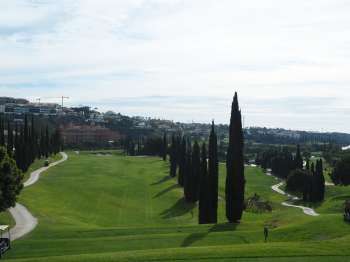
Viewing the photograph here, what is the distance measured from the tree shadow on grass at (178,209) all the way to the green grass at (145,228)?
0.40 feet

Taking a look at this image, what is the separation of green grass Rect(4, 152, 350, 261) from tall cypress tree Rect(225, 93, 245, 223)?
1.41m

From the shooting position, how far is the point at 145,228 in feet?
132

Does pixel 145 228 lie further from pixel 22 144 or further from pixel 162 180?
pixel 162 180

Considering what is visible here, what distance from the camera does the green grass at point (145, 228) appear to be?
Result: 87.9 feet

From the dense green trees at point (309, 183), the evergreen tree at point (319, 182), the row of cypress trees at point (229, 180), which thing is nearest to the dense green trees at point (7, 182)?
the row of cypress trees at point (229, 180)

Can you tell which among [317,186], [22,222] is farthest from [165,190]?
[22,222]

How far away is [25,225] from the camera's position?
4297cm

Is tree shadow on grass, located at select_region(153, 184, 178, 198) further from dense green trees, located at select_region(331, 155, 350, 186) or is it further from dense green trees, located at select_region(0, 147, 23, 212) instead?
dense green trees, located at select_region(0, 147, 23, 212)

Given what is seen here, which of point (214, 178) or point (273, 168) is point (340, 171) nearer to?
point (273, 168)

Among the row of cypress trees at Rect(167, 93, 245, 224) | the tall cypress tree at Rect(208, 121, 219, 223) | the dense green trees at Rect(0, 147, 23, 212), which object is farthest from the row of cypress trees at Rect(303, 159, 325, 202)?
the dense green trees at Rect(0, 147, 23, 212)

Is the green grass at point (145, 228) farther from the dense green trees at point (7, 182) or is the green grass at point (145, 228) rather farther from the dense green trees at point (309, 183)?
the dense green trees at point (309, 183)

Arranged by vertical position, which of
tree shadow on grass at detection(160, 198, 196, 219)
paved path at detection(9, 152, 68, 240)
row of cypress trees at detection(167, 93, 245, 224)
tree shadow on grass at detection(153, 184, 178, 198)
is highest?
row of cypress trees at detection(167, 93, 245, 224)

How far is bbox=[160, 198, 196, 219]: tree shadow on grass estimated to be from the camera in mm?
59900

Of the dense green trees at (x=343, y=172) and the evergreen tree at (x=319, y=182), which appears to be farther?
the dense green trees at (x=343, y=172)
